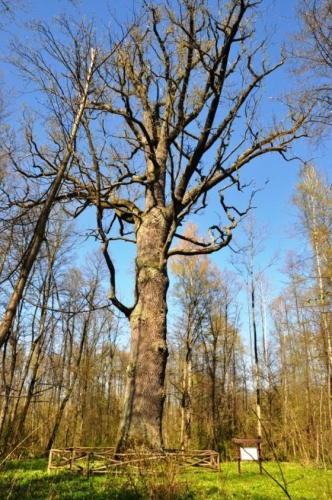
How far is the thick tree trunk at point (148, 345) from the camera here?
641 centimetres

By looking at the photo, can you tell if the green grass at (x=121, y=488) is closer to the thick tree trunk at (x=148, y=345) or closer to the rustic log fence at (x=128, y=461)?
the rustic log fence at (x=128, y=461)

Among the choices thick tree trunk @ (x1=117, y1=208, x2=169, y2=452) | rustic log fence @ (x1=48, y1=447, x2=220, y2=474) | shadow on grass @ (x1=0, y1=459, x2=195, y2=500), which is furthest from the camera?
thick tree trunk @ (x1=117, y1=208, x2=169, y2=452)

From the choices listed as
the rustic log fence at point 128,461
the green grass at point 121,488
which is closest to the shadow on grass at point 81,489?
the green grass at point 121,488

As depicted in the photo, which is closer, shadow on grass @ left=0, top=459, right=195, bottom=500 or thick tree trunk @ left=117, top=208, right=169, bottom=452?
shadow on grass @ left=0, top=459, right=195, bottom=500

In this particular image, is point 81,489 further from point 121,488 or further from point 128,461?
point 121,488

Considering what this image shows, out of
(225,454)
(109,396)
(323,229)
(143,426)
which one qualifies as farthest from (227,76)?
(109,396)

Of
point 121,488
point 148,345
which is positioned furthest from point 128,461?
point 148,345

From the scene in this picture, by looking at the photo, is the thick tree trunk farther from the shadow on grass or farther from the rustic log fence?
the shadow on grass

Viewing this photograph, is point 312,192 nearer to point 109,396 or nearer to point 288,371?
point 288,371

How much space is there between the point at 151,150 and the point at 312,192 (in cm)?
996

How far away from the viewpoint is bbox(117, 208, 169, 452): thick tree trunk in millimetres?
6406

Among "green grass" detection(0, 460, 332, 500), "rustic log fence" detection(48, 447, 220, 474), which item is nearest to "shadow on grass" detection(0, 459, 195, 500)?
"green grass" detection(0, 460, 332, 500)

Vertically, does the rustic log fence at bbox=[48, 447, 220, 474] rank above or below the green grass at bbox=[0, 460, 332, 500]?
above

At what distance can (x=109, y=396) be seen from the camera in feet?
76.1
